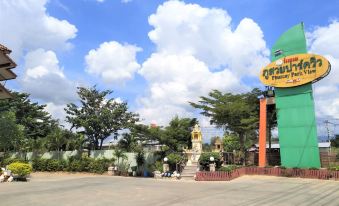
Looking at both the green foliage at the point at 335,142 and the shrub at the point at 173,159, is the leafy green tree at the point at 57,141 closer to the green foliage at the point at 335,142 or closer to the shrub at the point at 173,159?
the shrub at the point at 173,159

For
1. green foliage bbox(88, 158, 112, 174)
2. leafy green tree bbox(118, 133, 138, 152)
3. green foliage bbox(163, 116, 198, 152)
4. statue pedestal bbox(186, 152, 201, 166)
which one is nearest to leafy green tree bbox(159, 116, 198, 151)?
green foliage bbox(163, 116, 198, 152)

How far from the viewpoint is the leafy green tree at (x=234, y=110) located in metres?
29.3

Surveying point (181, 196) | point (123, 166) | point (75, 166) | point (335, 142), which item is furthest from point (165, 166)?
point (335, 142)

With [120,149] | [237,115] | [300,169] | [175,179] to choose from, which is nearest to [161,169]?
[175,179]

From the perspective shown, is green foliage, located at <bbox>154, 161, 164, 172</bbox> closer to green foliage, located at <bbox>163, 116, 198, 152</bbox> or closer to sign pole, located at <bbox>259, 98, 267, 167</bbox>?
green foliage, located at <bbox>163, 116, 198, 152</bbox>

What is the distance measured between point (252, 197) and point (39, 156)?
25.8 m

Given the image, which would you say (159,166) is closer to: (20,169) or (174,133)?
(174,133)

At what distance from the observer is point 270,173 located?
24344 millimetres

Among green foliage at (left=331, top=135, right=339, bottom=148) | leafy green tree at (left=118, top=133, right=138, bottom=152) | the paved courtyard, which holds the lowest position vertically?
the paved courtyard

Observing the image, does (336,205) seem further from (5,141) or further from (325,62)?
(5,141)

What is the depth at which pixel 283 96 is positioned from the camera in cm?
2583

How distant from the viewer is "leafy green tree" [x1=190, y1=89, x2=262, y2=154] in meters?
29.3

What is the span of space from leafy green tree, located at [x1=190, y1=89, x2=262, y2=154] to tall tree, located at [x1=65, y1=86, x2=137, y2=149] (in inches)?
273

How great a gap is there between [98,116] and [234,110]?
12261mm
